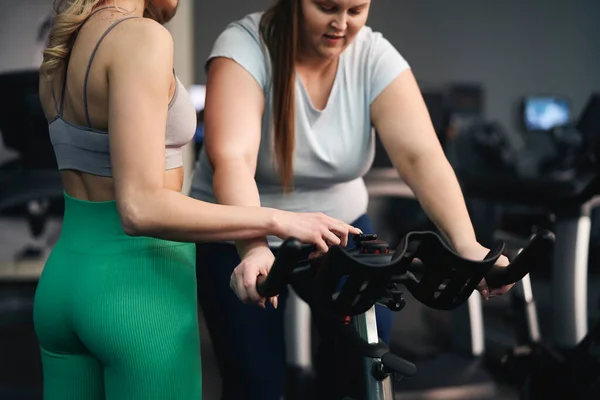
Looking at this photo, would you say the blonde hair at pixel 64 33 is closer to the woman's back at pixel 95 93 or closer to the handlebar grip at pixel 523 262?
the woman's back at pixel 95 93

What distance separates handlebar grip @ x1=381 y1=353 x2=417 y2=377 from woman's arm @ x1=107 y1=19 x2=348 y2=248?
187 mm

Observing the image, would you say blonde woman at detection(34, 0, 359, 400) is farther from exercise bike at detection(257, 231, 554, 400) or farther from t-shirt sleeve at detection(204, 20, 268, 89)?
t-shirt sleeve at detection(204, 20, 268, 89)

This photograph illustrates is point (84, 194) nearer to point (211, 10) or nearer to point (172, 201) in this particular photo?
point (172, 201)

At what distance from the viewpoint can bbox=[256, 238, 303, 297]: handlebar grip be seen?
92 centimetres

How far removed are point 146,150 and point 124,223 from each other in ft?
0.36

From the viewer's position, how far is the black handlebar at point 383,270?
93cm

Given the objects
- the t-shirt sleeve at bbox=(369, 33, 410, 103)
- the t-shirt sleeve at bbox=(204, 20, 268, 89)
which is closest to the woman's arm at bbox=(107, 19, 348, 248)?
the t-shirt sleeve at bbox=(204, 20, 268, 89)

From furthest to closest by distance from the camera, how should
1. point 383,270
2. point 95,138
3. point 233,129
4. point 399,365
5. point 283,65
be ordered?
1. point 283,65
2. point 233,129
3. point 95,138
4. point 399,365
5. point 383,270

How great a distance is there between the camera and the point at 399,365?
102 centimetres

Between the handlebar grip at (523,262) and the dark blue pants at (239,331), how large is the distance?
424 mm

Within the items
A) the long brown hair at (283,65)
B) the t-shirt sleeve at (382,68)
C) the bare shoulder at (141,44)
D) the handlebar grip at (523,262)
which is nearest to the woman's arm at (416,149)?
the t-shirt sleeve at (382,68)

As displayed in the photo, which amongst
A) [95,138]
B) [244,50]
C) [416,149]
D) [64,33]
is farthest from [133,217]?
[416,149]

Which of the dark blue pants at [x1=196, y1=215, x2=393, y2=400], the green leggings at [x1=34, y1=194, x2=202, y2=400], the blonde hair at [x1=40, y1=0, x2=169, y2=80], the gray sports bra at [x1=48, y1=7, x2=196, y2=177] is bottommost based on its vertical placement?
the dark blue pants at [x1=196, y1=215, x2=393, y2=400]

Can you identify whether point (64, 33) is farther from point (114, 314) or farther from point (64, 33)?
point (114, 314)
